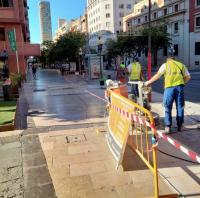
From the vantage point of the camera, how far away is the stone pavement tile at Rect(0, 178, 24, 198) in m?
4.18

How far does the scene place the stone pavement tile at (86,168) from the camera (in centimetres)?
473

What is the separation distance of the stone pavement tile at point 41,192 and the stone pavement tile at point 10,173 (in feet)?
1.80

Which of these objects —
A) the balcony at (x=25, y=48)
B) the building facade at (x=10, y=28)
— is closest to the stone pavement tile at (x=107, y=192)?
the building facade at (x=10, y=28)

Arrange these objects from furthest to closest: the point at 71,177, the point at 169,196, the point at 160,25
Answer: the point at 160,25 → the point at 71,177 → the point at 169,196

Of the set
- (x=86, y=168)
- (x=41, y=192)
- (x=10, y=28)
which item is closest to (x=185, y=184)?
(x=86, y=168)

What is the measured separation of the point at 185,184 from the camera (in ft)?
13.7

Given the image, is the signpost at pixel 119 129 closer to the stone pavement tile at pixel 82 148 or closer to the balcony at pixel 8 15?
the stone pavement tile at pixel 82 148

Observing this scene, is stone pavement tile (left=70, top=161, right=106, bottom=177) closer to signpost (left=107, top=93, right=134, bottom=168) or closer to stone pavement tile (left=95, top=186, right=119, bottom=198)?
signpost (left=107, top=93, right=134, bottom=168)

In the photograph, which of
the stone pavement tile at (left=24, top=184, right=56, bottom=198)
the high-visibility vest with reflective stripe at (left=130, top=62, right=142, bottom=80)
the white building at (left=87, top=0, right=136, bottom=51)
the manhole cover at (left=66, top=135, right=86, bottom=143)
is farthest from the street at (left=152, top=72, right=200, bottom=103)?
the white building at (left=87, top=0, right=136, bottom=51)

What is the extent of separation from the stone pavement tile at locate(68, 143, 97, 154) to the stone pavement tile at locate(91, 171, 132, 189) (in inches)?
46.7

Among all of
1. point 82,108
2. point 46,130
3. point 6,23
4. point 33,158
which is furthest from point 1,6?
point 33,158

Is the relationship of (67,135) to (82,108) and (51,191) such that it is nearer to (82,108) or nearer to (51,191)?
(51,191)

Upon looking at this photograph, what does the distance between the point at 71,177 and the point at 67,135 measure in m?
2.42

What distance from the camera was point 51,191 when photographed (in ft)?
13.8
